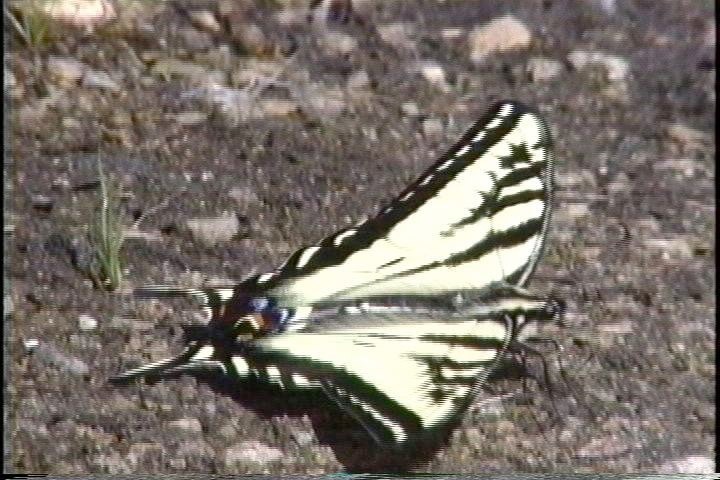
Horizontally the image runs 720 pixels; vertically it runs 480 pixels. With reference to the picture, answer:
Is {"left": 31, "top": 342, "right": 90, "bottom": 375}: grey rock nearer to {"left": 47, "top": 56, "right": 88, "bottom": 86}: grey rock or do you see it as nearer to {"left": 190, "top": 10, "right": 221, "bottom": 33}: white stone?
{"left": 47, "top": 56, "right": 88, "bottom": 86}: grey rock

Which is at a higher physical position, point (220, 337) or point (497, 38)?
point (497, 38)

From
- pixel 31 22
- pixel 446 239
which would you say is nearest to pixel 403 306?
pixel 446 239

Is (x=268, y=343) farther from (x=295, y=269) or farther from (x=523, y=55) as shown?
(x=523, y=55)

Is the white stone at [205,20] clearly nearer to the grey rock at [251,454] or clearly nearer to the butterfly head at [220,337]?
the butterfly head at [220,337]

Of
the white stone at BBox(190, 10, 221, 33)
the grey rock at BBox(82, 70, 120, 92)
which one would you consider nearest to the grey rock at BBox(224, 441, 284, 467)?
the grey rock at BBox(82, 70, 120, 92)

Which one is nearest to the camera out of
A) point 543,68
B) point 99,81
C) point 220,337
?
point 220,337

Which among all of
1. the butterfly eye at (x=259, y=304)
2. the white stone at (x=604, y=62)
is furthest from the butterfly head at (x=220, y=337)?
the white stone at (x=604, y=62)

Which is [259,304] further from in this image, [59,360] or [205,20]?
[205,20]
